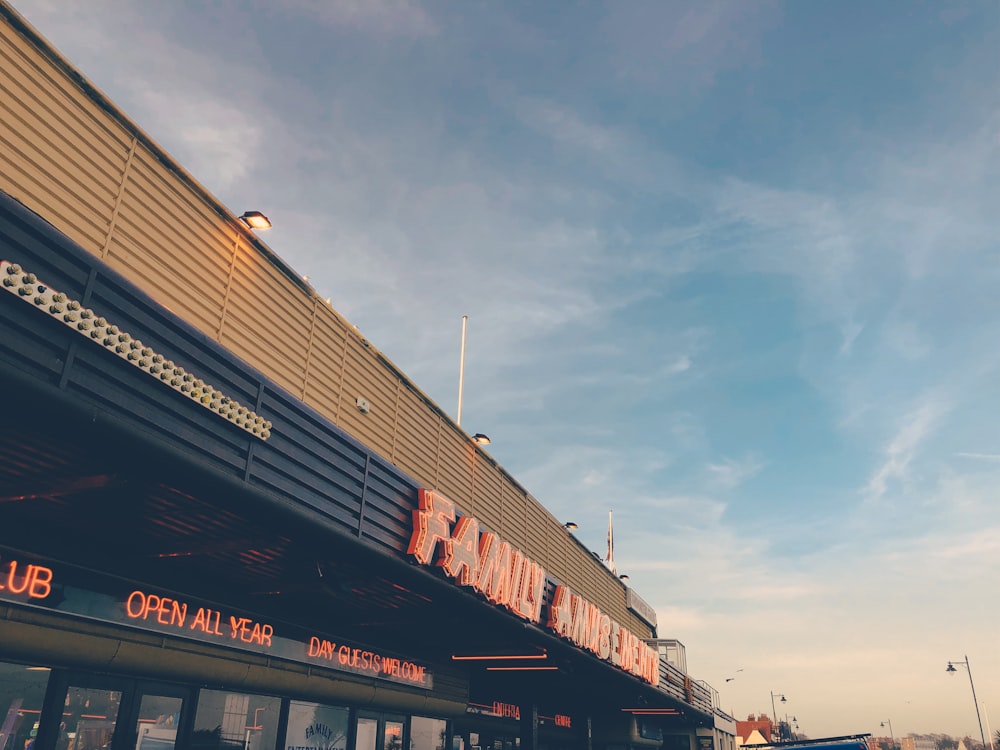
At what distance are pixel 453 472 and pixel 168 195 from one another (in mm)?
10912

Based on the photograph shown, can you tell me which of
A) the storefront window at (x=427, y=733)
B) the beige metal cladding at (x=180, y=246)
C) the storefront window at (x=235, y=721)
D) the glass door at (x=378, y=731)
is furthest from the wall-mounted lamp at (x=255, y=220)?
the storefront window at (x=427, y=733)

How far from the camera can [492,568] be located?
16.3 metres

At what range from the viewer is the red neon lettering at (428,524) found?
45.3 ft

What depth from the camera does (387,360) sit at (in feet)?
54.3

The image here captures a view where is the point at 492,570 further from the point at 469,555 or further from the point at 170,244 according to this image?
the point at 170,244

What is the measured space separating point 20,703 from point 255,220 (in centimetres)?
773

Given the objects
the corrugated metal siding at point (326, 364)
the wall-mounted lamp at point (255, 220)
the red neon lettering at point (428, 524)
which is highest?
the wall-mounted lamp at point (255, 220)

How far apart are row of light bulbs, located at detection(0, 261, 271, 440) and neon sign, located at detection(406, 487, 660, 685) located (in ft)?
15.3

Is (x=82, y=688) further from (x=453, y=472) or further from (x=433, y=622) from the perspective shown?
(x=453, y=472)

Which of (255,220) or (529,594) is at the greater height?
(255,220)

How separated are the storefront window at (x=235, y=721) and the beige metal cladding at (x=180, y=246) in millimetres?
5458

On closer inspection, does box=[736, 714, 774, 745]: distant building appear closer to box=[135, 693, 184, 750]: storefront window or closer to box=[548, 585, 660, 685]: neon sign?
box=[548, 585, 660, 685]: neon sign

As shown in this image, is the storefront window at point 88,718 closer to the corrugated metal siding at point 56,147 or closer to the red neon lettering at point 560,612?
the corrugated metal siding at point 56,147

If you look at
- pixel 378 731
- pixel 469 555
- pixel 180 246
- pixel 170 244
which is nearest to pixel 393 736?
pixel 378 731
